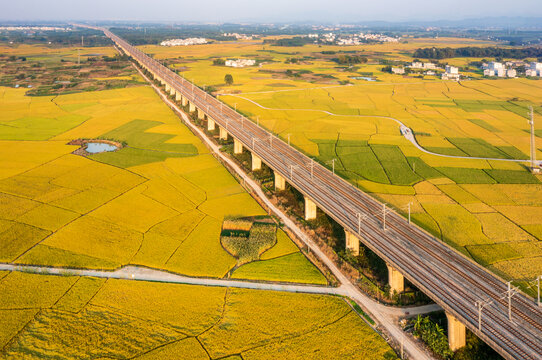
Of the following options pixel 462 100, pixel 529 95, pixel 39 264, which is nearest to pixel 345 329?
pixel 39 264

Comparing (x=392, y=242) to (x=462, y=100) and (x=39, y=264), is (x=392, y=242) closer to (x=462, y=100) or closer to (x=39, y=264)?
(x=39, y=264)

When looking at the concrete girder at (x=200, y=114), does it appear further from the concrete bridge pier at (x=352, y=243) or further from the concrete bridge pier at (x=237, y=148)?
the concrete bridge pier at (x=352, y=243)

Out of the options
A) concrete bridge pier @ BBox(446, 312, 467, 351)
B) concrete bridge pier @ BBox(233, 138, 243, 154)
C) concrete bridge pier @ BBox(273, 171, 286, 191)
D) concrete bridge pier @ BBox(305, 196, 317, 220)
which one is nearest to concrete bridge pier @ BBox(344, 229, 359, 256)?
concrete bridge pier @ BBox(305, 196, 317, 220)

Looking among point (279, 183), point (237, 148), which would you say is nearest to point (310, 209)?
point (279, 183)

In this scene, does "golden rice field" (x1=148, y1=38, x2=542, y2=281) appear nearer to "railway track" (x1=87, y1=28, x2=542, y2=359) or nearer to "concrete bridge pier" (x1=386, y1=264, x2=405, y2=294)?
"railway track" (x1=87, y1=28, x2=542, y2=359)

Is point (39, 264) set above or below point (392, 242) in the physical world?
below
